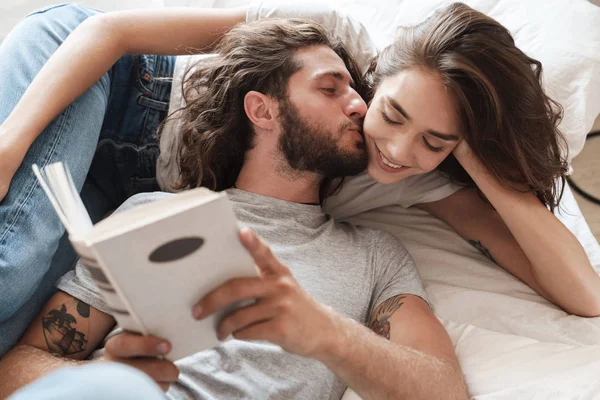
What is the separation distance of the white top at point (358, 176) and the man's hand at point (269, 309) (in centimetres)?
70

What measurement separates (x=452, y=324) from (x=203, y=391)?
56 centimetres

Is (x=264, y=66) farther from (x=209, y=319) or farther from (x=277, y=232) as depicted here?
(x=209, y=319)

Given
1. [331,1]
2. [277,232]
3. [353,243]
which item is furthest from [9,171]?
[331,1]

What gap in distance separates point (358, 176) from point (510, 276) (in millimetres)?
432

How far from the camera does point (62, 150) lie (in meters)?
1.20

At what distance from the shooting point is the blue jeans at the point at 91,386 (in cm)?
44

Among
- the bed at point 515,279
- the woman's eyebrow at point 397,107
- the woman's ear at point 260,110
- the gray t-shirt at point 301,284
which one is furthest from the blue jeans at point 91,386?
the woman's ear at point 260,110

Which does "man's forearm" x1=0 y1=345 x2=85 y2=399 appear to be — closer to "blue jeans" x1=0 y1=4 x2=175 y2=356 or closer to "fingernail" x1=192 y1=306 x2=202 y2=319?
"blue jeans" x1=0 y1=4 x2=175 y2=356

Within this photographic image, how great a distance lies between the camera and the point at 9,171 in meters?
1.12

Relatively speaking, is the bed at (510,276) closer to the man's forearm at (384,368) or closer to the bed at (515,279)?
the bed at (515,279)

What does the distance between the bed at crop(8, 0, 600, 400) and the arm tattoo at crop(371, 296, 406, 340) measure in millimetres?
135

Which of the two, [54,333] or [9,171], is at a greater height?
[9,171]

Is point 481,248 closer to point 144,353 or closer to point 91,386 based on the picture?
point 144,353

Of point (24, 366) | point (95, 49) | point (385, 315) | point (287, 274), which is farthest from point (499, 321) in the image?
point (95, 49)
